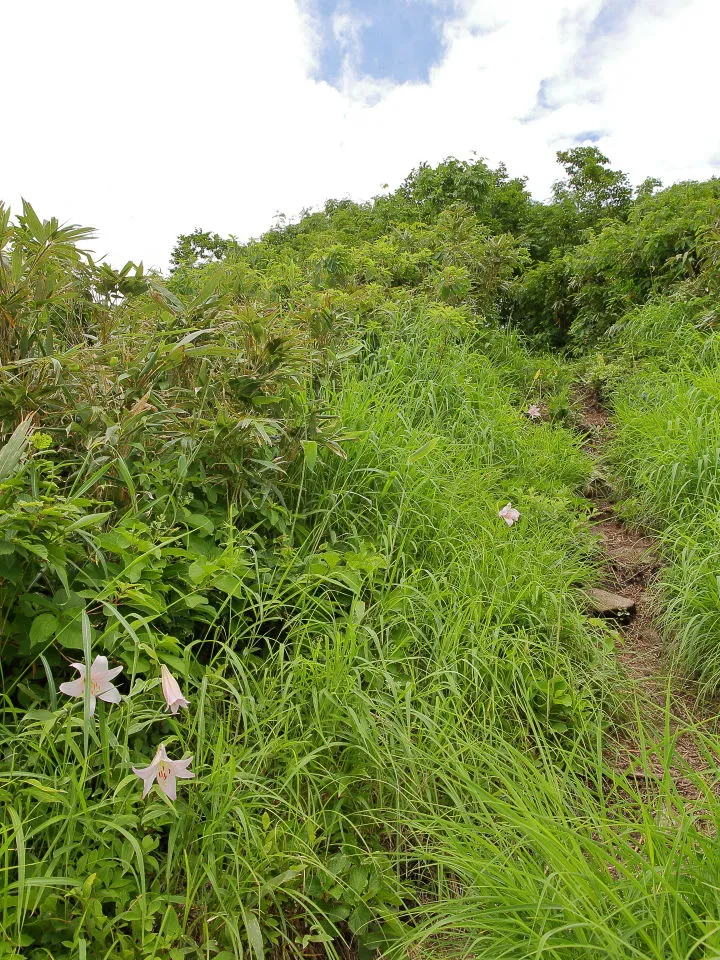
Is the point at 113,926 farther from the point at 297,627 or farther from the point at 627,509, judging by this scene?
the point at 627,509

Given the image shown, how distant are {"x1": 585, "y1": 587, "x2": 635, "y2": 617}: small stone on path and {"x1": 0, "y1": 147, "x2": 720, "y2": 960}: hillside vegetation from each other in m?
0.11

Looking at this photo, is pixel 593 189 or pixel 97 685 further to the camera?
pixel 593 189

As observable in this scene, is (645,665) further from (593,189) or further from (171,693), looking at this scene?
(593,189)

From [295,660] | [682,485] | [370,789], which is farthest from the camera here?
[682,485]

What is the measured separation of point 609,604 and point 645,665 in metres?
0.32

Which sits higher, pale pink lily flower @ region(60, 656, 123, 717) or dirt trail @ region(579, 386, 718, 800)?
pale pink lily flower @ region(60, 656, 123, 717)

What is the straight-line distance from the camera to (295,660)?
1.75 metres

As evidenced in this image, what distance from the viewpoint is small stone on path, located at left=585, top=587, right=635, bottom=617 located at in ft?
8.73

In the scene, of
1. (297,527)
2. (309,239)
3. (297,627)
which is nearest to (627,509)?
(297,527)

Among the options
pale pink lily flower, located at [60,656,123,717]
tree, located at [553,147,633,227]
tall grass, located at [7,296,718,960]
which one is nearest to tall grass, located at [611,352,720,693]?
tall grass, located at [7,296,718,960]

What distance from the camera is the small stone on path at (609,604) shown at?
2.66 metres

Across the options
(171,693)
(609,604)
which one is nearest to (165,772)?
(171,693)

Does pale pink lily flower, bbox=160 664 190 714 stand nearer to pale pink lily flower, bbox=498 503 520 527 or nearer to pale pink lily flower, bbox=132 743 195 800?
pale pink lily flower, bbox=132 743 195 800

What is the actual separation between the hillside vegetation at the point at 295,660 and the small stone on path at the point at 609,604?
11cm
